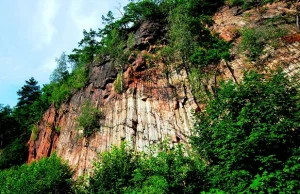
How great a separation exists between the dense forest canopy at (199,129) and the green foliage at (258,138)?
5 cm

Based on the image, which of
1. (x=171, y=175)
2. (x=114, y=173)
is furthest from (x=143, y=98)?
(x=171, y=175)

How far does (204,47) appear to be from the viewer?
1173 inches

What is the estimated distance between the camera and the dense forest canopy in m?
13.6

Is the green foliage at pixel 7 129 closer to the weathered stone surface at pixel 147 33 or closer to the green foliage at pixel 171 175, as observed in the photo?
the weathered stone surface at pixel 147 33

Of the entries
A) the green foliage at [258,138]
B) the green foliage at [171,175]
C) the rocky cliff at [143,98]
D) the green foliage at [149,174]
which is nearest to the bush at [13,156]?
the rocky cliff at [143,98]

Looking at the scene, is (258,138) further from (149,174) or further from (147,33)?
(147,33)

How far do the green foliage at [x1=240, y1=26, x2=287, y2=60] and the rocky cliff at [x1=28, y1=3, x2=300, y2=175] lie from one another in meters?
0.70

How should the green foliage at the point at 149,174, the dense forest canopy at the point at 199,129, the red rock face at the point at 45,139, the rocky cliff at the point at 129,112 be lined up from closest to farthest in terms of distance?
the dense forest canopy at the point at 199,129 < the green foliage at the point at 149,174 < the rocky cliff at the point at 129,112 < the red rock face at the point at 45,139

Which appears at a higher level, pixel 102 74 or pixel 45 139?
pixel 102 74

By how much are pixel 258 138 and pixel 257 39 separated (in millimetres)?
15196

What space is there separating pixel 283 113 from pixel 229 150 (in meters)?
3.45

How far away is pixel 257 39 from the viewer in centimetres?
2575

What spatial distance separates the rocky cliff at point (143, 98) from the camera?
24.0 m

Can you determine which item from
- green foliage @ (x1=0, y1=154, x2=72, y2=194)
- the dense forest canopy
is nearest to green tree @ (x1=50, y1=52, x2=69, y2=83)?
the dense forest canopy
